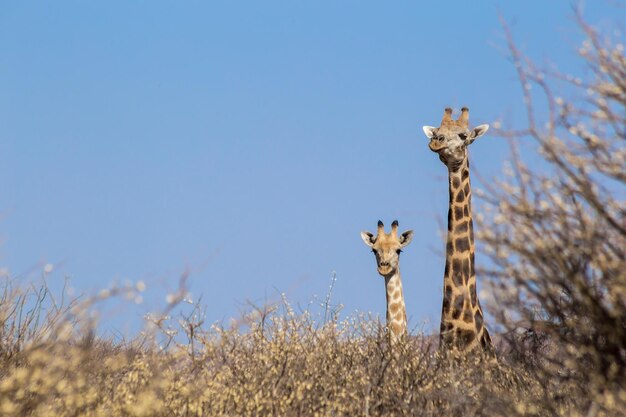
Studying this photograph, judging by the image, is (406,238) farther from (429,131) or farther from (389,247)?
(429,131)

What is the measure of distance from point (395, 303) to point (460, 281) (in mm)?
941

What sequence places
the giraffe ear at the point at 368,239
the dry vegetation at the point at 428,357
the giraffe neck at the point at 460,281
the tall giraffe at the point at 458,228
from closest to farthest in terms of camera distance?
1. the dry vegetation at the point at 428,357
2. the giraffe neck at the point at 460,281
3. the tall giraffe at the point at 458,228
4. the giraffe ear at the point at 368,239

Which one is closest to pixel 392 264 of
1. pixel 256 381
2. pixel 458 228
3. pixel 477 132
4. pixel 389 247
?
pixel 389 247

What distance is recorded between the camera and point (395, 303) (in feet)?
40.5

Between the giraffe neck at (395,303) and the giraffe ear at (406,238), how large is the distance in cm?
37

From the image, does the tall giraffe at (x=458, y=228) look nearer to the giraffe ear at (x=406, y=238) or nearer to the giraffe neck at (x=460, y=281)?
the giraffe neck at (x=460, y=281)

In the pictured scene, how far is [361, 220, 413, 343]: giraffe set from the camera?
485 inches

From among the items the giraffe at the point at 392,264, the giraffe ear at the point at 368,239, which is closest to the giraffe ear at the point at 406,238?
the giraffe at the point at 392,264

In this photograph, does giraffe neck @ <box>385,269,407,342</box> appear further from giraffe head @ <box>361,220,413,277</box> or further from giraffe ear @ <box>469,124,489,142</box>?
giraffe ear @ <box>469,124,489,142</box>

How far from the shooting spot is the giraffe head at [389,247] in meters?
12.3

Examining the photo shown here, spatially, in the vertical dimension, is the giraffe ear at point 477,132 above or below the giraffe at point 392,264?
above

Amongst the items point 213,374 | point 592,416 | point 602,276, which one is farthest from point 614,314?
point 213,374

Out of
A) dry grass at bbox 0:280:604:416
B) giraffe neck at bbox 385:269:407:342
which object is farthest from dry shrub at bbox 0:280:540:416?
giraffe neck at bbox 385:269:407:342

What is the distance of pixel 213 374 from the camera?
850 centimetres
